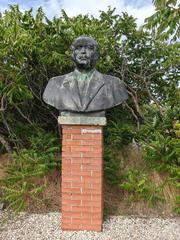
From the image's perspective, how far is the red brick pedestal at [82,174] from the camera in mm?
3953

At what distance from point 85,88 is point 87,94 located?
0.27 feet

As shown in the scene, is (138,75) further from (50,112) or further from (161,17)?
(50,112)

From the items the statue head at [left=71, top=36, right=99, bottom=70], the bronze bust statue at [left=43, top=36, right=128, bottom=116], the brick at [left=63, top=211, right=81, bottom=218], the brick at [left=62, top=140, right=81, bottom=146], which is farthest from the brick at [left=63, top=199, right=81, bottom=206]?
the statue head at [left=71, top=36, right=99, bottom=70]

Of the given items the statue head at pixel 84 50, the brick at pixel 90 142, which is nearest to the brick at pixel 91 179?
the brick at pixel 90 142

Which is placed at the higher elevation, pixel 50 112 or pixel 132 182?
pixel 50 112

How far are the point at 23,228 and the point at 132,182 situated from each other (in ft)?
4.89

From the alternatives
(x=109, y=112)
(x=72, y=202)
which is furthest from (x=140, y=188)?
(x=109, y=112)

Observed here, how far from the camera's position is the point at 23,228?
13.6 ft

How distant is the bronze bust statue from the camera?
3863 millimetres

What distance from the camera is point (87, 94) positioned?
3896 mm

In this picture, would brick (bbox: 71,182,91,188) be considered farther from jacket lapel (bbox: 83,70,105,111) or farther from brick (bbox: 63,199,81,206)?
jacket lapel (bbox: 83,70,105,111)

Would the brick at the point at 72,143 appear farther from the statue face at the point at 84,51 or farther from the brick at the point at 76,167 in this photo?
the statue face at the point at 84,51

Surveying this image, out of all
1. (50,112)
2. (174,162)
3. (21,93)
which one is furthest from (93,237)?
(50,112)

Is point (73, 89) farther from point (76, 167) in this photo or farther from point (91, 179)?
point (91, 179)
